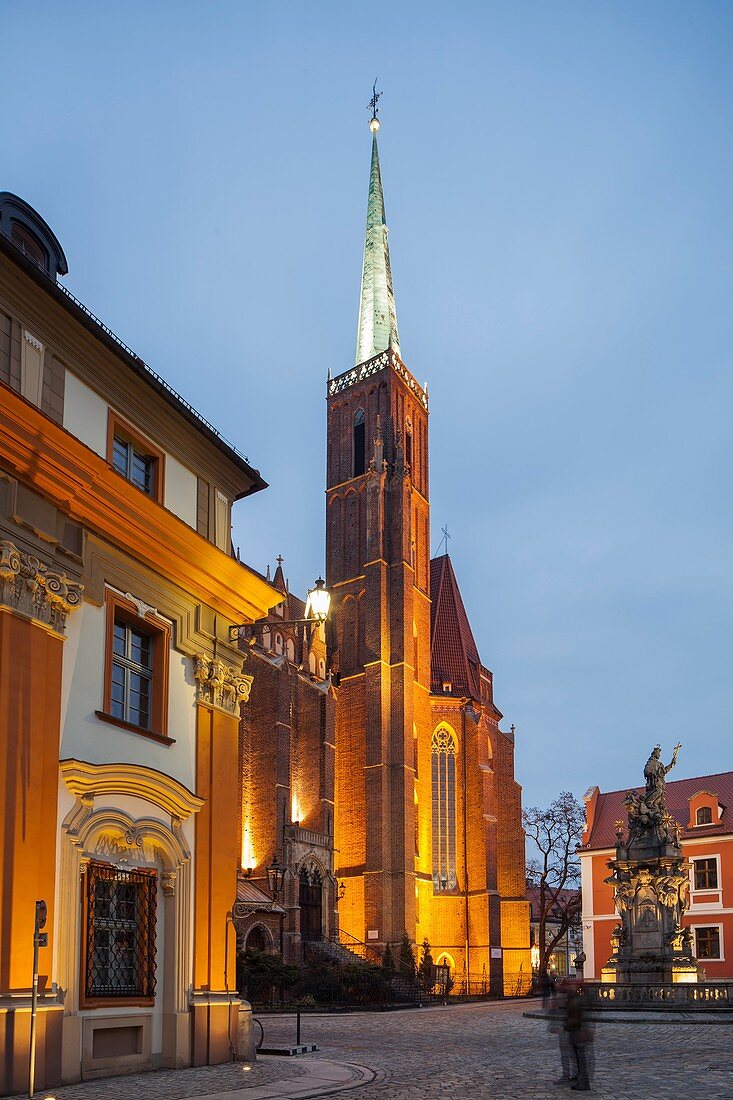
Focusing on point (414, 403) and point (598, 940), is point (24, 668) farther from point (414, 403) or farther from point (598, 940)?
point (414, 403)

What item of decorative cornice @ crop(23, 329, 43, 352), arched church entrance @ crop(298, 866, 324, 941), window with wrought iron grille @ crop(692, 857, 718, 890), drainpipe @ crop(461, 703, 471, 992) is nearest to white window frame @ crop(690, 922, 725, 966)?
window with wrought iron grille @ crop(692, 857, 718, 890)

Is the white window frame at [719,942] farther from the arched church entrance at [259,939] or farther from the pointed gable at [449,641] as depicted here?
the pointed gable at [449,641]

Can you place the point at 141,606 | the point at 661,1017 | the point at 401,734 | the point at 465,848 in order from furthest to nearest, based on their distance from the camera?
the point at 465,848, the point at 401,734, the point at 661,1017, the point at 141,606

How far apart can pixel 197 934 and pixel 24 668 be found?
221 inches

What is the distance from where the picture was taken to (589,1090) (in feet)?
42.7

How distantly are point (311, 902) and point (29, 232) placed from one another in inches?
1616

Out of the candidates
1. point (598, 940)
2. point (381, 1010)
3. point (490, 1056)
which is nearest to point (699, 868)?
point (598, 940)

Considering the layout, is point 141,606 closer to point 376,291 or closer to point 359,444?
point 359,444

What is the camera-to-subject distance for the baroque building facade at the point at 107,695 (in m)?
13.6

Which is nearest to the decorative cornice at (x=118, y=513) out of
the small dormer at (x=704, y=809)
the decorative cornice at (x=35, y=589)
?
the decorative cornice at (x=35, y=589)

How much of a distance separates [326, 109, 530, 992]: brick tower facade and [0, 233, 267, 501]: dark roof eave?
3837cm

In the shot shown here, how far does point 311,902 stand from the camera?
5144 cm

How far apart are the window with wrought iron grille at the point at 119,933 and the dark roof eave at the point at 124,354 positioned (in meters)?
7.10

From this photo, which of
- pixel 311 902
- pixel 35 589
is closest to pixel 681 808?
pixel 311 902
